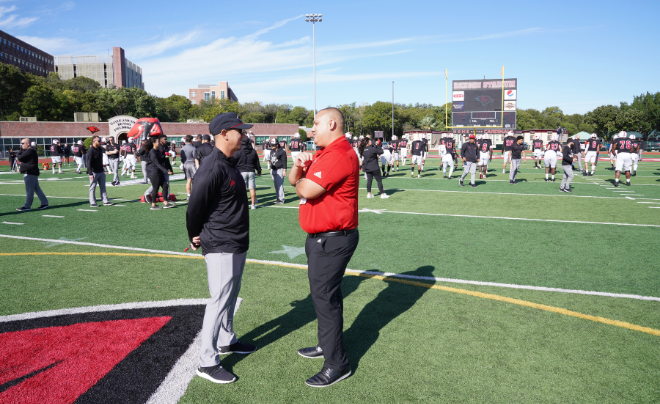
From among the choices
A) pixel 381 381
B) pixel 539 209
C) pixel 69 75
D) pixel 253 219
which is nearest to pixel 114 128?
pixel 253 219

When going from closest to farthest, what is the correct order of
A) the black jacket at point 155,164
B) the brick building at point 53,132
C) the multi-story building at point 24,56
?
the black jacket at point 155,164
the brick building at point 53,132
the multi-story building at point 24,56

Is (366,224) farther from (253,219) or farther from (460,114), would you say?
(460,114)

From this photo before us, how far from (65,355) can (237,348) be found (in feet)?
5.20

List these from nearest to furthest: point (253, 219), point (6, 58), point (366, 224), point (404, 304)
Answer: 1. point (404, 304)
2. point (366, 224)
3. point (253, 219)
4. point (6, 58)

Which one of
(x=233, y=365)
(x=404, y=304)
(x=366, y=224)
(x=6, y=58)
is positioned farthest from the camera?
(x=6, y=58)

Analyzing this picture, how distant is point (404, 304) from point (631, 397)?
7.67 ft

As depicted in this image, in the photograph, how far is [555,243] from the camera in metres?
7.86

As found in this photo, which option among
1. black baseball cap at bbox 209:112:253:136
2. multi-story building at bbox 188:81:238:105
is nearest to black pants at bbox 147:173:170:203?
black baseball cap at bbox 209:112:253:136

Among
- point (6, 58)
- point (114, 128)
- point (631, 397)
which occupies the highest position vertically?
point (6, 58)

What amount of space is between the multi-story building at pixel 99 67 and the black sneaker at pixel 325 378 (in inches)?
5671

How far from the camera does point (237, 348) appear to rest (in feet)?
12.6

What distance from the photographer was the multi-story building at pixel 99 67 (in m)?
126

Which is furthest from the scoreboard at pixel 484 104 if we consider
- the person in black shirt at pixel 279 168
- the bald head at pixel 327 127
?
the bald head at pixel 327 127

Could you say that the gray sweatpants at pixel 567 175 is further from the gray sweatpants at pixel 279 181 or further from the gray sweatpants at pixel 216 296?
the gray sweatpants at pixel 216 296
